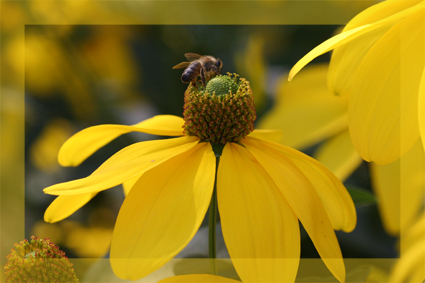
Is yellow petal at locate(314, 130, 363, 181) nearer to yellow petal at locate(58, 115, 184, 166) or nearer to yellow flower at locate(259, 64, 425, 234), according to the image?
yellow flower at locate(259, 64, 425, 234)

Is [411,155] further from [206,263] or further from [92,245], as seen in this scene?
[92,245]

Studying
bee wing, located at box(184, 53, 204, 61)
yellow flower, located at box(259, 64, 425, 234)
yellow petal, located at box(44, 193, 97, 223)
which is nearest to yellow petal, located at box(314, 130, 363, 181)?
yellow flower, located at box(259, 64, 425, 234)

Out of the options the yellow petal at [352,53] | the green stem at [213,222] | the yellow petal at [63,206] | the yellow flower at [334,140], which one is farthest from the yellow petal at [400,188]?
the yellow petal at [63,206]

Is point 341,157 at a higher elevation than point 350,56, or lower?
lower

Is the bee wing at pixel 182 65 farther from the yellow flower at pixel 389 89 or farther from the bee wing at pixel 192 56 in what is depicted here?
the yellow flower at pixel 389 89

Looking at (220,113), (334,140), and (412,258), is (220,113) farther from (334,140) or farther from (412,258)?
(412,258)

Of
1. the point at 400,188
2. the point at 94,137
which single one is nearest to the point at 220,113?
the point at 94,137
